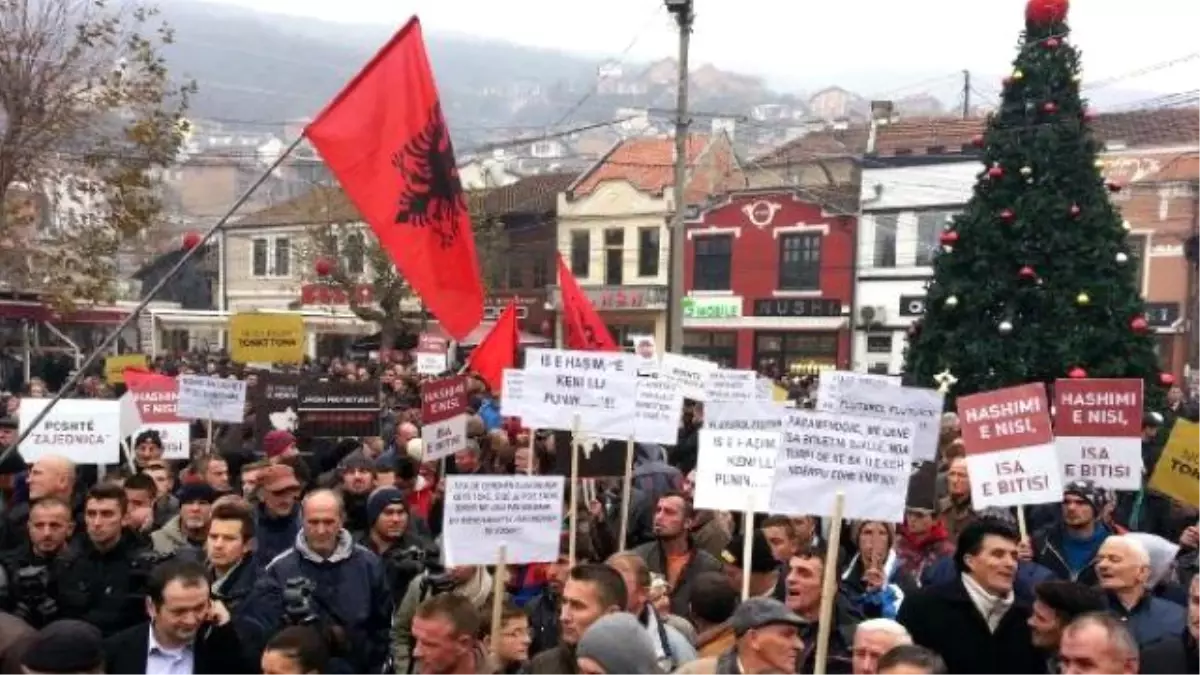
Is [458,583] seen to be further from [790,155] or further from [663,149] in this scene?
[663,149]

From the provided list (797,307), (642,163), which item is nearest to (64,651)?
(797,307)

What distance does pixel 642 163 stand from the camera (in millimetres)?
41594

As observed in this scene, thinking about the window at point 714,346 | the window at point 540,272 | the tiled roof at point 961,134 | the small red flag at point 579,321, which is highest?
the tiled roof at point 961,134

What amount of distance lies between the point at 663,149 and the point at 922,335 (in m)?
29.1

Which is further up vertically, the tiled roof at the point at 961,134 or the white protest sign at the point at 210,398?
the tiled roof at the point at 961,134

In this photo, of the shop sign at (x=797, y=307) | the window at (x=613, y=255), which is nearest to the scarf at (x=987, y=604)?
the shop sign at (x=797, y=307)

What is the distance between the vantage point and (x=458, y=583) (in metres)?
5.83

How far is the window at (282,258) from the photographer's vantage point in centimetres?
→ 4909

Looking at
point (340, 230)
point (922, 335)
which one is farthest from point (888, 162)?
point (922, 335)

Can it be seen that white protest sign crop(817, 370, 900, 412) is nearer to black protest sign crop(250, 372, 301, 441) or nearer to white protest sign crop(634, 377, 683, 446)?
white protest sign crop(634, 377, 683, 446)

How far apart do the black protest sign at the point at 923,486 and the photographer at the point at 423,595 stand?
118 inches

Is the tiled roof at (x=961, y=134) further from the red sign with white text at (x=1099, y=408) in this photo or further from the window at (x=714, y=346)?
the red sign with white text at (x=1099, y=408)

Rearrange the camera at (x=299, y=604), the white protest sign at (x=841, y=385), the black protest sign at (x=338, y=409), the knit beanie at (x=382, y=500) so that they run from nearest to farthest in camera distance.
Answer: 1. the camera at (x=299, y=604)
2. the knit beanie at (x=382, y=500)
3. the white protest sign at (x=841, y=385)
4. the black protest sign at (x=338, y=409)

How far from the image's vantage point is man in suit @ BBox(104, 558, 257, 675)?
4.53 metres
